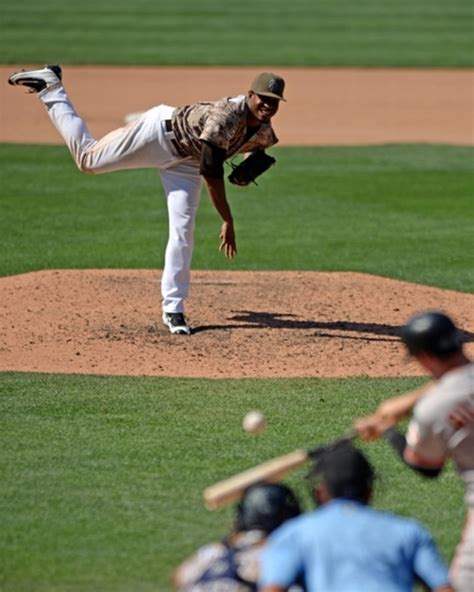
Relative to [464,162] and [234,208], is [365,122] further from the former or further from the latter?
[234,208]

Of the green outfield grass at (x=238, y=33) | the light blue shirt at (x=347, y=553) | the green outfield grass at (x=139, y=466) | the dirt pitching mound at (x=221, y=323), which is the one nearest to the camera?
the light blue shirt at (x=347, y=553)

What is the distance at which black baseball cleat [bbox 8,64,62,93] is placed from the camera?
10.8 m

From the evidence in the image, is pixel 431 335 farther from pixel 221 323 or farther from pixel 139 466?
pixel 221 323

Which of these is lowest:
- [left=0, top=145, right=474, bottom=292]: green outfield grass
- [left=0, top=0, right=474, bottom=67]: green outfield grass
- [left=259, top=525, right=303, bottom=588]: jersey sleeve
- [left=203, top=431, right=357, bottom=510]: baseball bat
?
[left=0, top=0, right=474, bottom=67]: green outfield grass

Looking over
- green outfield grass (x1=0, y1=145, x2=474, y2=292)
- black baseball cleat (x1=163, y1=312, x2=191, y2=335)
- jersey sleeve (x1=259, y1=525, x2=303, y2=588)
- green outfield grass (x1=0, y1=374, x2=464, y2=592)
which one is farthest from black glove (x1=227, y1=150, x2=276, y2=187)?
jersey sleeve (x1=259, y1=525, x2=303, y2=588)

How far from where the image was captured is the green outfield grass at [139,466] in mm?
6461

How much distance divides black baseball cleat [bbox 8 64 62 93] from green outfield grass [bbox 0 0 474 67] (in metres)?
17.8

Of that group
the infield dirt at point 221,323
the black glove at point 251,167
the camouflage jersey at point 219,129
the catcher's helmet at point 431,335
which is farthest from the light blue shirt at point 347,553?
the black glove at point 251,167

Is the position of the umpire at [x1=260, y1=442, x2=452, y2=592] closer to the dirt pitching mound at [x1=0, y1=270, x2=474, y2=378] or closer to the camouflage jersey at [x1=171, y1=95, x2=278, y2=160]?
the dirt pitching mound at [x1=0, y1=270, x2=474, y2=378]

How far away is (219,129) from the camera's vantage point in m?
9.98

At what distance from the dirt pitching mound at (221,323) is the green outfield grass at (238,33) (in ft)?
55.7

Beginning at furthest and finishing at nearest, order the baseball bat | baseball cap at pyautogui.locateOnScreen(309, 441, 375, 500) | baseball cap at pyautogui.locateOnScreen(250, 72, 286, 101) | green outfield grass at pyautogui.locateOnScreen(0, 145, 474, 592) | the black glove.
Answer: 1. the black glove
2. baseball cap at pyautogui.locateOnScreen(250, 72, 286, 101)
3. green outfield grass at pyautogui.locateOnScreen(0, 145, 474, 592)
4. the baseball bat
5. baseball cap at pyautogui.locateOnScreen(309, 441, 375, 500)

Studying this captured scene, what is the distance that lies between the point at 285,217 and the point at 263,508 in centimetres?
1093

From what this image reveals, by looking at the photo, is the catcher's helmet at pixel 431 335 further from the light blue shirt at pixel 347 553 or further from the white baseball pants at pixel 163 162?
the white baseball pants at pixel 163 162
